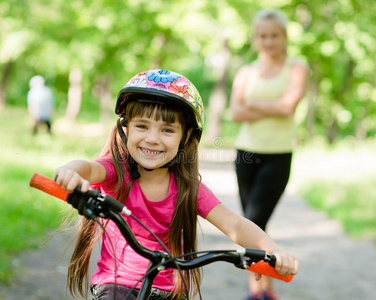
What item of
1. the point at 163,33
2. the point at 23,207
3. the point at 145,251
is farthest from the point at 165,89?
the point at 163,33

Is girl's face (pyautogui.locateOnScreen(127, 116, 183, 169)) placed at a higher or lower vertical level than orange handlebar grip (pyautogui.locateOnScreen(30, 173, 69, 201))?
higher

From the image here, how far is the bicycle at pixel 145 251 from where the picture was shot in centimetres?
179

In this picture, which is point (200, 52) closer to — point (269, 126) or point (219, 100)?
point (219, 100)

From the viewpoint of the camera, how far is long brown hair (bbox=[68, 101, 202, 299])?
250 centimetres

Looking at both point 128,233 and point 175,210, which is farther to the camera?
point 175,210

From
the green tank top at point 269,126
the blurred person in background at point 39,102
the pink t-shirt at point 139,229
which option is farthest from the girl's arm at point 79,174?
the blurred person in background at point 39,102

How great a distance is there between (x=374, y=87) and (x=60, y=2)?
1724cm

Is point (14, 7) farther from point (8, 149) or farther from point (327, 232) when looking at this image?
point (327, 232)

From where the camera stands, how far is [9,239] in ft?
17.5

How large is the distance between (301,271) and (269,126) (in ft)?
7.78

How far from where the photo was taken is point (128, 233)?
190 centimetres

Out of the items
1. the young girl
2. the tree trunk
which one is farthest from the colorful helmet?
the tree trunk

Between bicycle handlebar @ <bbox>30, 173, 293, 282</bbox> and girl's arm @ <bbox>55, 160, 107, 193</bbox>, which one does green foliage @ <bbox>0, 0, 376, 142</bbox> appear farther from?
bicycle handlebar @ <bbox>30, 173, 293, 282</bbox>

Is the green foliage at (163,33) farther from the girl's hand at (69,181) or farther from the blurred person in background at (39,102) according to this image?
the girl's hand at (69,181)
